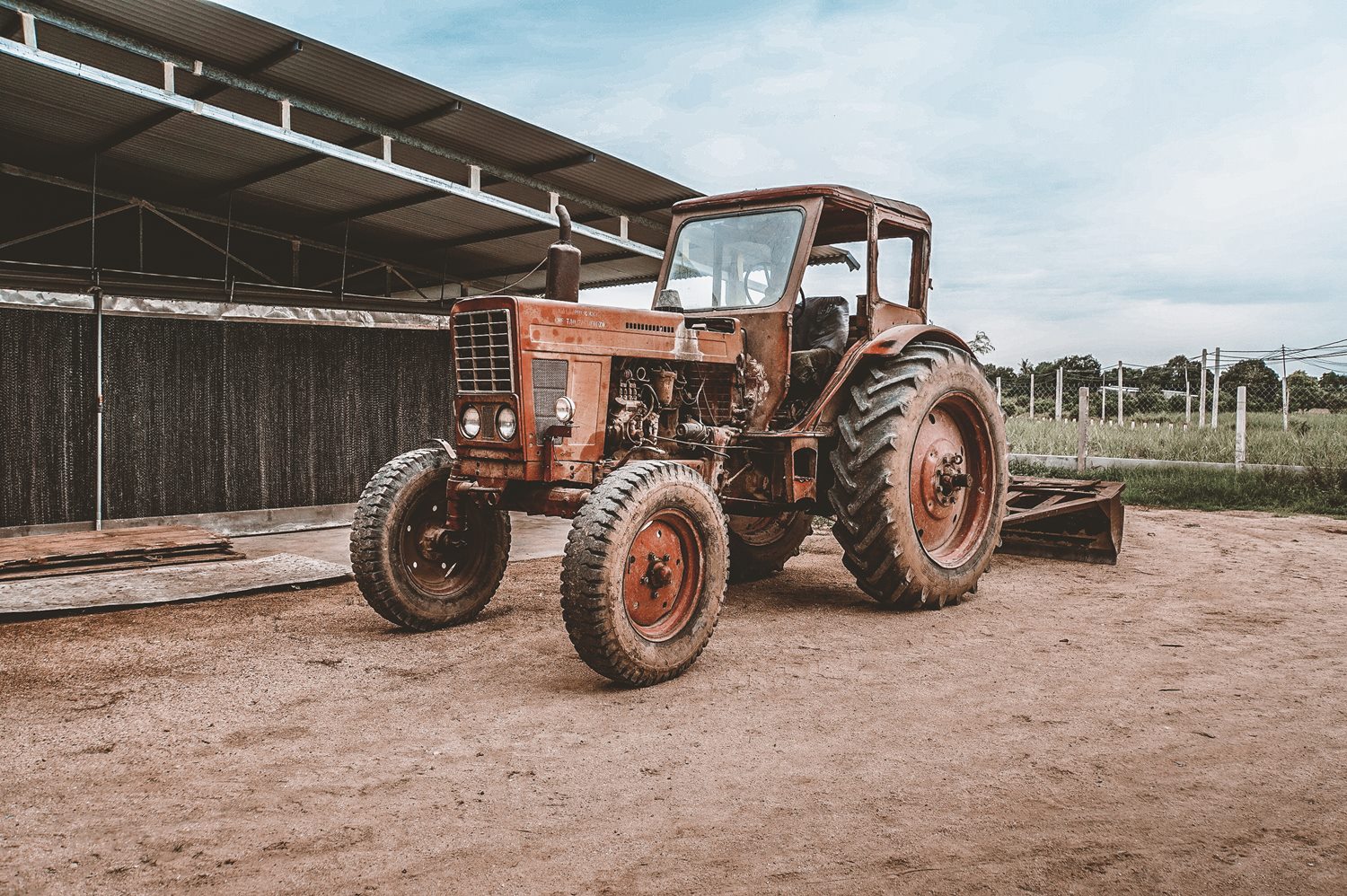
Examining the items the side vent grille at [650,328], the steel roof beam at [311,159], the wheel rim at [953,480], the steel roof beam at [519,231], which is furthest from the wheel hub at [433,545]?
the steel roof beam at [519,231]

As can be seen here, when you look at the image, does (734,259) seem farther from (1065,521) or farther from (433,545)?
(1065,521)

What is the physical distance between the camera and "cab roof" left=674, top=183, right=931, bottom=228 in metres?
5.75

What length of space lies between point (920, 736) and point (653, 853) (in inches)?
52.8

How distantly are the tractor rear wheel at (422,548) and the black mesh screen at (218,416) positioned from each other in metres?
4.64

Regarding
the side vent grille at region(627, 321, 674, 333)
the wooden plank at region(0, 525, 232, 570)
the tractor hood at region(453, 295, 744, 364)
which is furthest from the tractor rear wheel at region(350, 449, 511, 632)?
the wooden plank at region(0, 525, 232, 570)

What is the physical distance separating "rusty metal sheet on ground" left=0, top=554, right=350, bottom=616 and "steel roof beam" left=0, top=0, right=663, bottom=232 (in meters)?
3.20

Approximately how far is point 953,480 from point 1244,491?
6.88m

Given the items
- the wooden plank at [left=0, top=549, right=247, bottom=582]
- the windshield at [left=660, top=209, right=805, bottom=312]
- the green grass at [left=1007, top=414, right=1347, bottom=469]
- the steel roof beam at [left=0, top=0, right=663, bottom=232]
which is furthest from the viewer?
the green grass at [left=1007, top=414, right=1347, bottom=469]

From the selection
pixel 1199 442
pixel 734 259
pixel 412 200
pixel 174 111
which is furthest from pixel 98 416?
pixel 1199 442

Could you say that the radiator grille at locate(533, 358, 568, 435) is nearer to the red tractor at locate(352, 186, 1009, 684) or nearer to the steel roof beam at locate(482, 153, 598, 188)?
the red tractor at locate(352, 186, 1009, 684)

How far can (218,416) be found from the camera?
8.89m

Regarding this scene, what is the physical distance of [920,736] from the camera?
11.5ft

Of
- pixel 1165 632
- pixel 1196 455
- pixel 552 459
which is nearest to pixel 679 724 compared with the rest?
pixel 552 459

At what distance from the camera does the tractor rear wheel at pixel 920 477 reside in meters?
5.40
